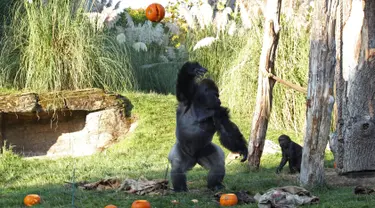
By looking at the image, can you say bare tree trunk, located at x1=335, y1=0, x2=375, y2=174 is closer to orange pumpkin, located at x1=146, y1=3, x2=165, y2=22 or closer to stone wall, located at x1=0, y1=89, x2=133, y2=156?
orange pumpkin, located at x1=146, y1=3, x2=165, y2=22

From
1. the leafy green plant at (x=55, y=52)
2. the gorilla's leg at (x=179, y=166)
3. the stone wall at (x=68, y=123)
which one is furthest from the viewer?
the leafy green plant at (x=55, y=52)

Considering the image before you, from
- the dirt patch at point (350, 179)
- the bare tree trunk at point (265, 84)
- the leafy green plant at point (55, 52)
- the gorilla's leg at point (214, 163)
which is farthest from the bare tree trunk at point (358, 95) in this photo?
the leafy green plant at point (55, 52)

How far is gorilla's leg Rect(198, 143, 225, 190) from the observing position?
21.9ft

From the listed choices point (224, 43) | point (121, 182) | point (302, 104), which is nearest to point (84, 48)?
point (224, 43)

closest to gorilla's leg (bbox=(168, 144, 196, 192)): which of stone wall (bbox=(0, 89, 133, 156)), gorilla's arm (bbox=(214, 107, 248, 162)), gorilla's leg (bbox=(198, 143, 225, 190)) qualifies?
gorilla's leg (bbox=(198, 143, 225, 190))

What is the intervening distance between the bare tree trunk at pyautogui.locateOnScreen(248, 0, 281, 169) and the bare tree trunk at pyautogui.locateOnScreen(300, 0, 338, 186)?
1899 mm

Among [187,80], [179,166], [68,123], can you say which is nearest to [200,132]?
[179,166]

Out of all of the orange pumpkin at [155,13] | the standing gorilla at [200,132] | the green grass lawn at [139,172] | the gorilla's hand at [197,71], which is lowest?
the green grass lawn at [139,172]

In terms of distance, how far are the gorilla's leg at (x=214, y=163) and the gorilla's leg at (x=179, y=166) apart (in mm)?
126

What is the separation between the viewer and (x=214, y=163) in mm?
6695

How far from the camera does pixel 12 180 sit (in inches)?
330

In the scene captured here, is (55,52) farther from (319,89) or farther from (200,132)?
(319,89)

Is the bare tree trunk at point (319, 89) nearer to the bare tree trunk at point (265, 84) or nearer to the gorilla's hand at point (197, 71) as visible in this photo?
the gorilla's hand at point (197, 71)

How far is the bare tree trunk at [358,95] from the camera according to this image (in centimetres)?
725
